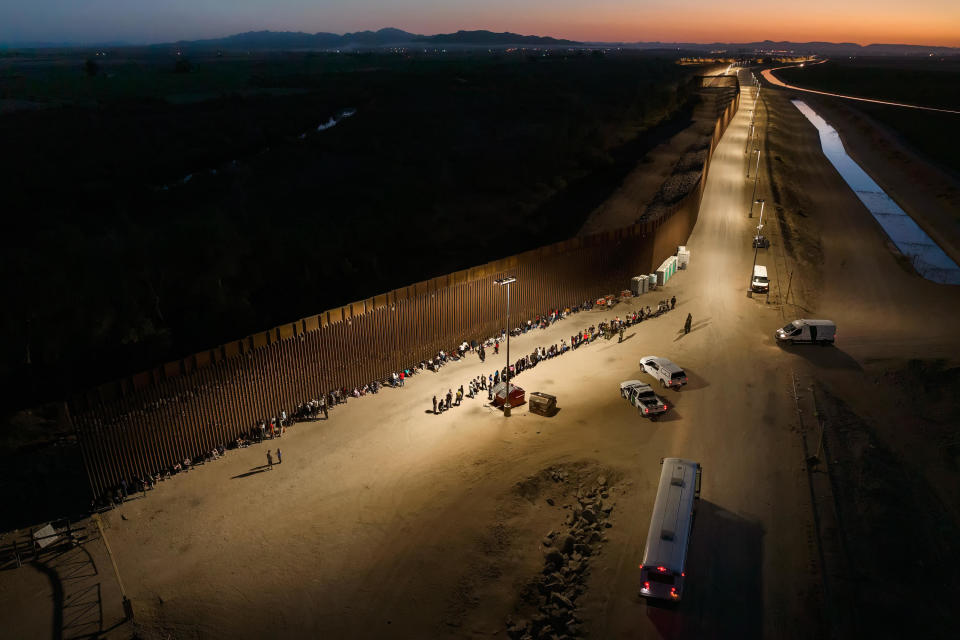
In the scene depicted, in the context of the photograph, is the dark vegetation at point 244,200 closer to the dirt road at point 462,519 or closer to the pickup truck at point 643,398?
the dirt road at point 462,519

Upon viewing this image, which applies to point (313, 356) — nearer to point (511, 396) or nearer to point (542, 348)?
point (511, 396)

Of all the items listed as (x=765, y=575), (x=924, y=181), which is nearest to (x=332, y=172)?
(x=765, y=575)

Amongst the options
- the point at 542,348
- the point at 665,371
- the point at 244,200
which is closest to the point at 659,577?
the point at 665,371

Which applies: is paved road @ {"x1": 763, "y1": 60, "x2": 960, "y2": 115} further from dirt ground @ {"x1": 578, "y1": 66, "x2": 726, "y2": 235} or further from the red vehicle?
the red vehicle

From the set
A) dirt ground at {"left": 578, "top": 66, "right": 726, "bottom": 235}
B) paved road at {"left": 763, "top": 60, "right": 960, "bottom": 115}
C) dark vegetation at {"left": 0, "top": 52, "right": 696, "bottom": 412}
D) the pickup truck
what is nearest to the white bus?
the pickup truck

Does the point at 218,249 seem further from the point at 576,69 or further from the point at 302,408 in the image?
the point at 576,69

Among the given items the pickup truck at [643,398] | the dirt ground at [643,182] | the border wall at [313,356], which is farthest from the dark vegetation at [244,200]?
the pickup truck at [643,398]
